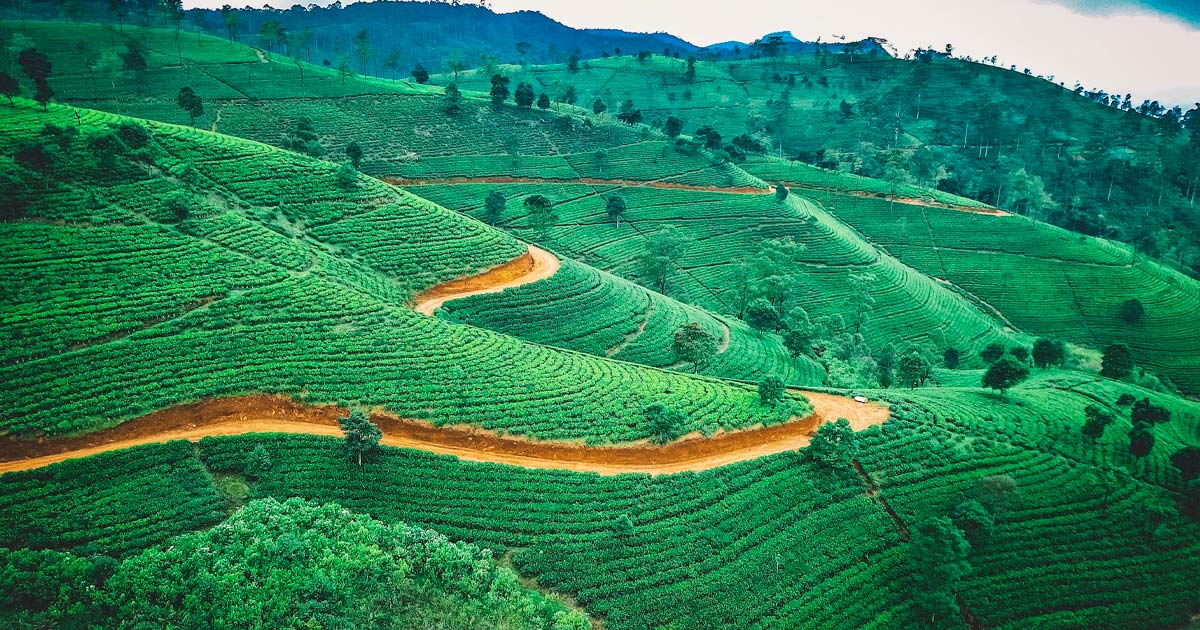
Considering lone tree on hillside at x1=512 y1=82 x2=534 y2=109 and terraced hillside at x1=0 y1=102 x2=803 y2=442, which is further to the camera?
lone tree on hillside at x1=512 y1=82 x2=534 y2=109

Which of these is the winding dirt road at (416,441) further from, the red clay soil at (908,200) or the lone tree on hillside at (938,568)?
the red clay soil at (908,200)

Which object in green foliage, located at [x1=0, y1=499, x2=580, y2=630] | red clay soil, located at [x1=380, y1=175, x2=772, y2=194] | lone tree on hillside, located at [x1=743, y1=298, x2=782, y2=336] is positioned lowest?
green foliage, located at [x1=0, y1=499, x2=580, y2=630]

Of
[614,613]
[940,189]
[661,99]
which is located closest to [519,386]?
[614,613]

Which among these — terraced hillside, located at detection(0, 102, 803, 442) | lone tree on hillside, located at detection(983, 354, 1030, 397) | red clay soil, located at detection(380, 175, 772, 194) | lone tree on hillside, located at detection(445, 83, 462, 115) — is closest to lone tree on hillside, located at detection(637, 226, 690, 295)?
terraced hillside, located at detection(0, 102, 803, 442)

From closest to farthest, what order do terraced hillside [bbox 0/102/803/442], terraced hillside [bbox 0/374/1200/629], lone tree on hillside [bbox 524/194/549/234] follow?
terraced hillside [bbox 0/374/1200/629] → terraced hillside [bbox 0/102/803/442] → lone tree on hillside [bbox 524/194/549/234]

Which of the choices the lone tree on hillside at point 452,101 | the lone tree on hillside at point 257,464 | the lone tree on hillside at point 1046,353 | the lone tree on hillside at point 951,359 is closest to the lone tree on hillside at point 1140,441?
the lone tree on hillside at point 1046,353

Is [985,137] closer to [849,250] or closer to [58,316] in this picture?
[849,250]

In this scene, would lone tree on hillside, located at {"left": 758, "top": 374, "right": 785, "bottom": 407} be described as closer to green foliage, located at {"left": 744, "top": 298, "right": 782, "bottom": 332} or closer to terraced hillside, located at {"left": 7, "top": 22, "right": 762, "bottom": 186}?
green foliage, located at {"left": 744, "top": 298, "right": 782, "bottom": 332}
